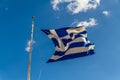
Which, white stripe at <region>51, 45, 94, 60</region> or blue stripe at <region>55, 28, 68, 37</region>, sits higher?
blue stripe at <region>55, 28, 68, 37</region>

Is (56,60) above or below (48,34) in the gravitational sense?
below

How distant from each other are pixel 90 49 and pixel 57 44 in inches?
123

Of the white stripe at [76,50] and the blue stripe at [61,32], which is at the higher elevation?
the blue stripe at [61,32]

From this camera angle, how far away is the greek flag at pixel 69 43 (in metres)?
34.0

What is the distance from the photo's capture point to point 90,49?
112 ft

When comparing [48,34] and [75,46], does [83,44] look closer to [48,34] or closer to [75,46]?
[75,46]

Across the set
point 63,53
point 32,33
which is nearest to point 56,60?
point 63,53

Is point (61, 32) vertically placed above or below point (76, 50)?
above

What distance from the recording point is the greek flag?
111 ft

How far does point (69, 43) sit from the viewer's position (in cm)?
3512

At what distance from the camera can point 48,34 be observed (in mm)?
34781

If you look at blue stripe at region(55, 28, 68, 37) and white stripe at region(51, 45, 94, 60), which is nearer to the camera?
white stripe at region(51, 45, 94, 60)

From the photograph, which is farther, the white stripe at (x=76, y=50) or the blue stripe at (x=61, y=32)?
the blue stripe at (x=61, y=32)

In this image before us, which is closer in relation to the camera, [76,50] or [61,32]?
[76,50]
